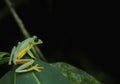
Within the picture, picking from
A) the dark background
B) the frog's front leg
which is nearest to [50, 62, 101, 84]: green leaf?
the frog's front leg

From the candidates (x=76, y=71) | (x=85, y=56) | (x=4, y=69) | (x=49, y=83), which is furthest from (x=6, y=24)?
(x=49, y=83)

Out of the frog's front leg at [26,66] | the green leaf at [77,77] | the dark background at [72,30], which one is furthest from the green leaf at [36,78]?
the dark background at [72,30]

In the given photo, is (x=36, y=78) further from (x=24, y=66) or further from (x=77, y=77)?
(x=77, y=77)

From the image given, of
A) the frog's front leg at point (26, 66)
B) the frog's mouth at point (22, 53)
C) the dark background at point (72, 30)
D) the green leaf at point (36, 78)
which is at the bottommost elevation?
the dark background at point (72, 30)

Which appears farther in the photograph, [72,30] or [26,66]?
[72,30]

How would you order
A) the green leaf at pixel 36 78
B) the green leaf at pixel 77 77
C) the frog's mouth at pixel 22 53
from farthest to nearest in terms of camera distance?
the green leaf at pixel 77 77 < the frog's mouth at pixel 22 53 < the green leaf at pixel 36 78

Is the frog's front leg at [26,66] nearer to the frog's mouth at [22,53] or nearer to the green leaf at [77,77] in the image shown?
the frog's mouth at [22,53]

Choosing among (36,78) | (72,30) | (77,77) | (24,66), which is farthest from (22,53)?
(72,30)

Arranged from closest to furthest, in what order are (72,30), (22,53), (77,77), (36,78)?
1. (36,78)
2. (22,53)
3. (77,77)
4. (72,30)

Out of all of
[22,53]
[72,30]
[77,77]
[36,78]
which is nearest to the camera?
[36,78]
